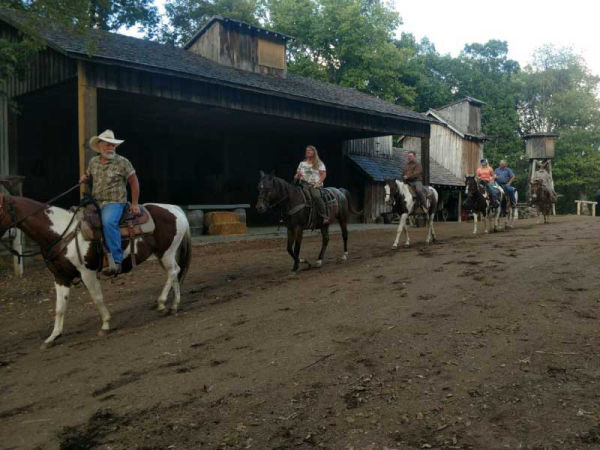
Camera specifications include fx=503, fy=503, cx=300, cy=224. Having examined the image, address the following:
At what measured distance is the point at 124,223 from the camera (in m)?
6.54

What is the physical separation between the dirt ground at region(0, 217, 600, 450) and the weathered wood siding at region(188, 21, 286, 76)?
515 inches

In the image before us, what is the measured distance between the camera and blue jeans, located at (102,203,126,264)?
20.4ft

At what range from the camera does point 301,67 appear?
118ft

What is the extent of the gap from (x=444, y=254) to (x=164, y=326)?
20.2 feet

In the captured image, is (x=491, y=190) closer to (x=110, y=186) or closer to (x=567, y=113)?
(x=110, y=186)

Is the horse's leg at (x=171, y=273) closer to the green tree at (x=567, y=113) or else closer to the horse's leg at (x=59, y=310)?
the horse's leg at (x=59, y=310)

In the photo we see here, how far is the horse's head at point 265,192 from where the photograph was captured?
354 inches

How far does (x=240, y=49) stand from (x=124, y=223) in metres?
14.6

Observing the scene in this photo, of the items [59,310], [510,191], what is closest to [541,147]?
[510,191]

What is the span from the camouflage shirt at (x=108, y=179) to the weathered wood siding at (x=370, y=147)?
1907 cm

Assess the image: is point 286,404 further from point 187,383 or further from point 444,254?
point 444,254

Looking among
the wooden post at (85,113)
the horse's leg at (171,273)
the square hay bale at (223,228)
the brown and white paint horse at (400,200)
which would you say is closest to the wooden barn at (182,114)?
the wooden post at (85,113)

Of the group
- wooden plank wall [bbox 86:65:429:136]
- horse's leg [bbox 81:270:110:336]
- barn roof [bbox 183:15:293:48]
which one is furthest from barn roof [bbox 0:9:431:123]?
horse's leg [bbox 81:270:110:336]

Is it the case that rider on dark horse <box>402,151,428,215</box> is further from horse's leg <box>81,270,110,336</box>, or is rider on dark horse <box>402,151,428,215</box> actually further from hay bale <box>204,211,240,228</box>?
horse's leg <box>81,270,110,336</box>
